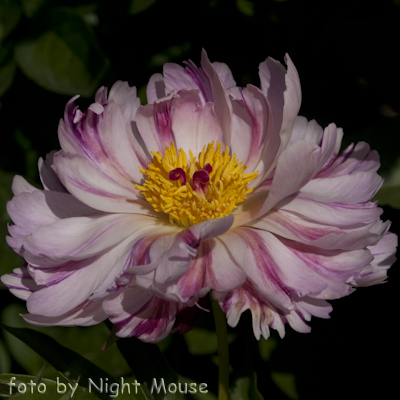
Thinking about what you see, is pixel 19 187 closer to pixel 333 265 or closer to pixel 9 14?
pixel 9 14

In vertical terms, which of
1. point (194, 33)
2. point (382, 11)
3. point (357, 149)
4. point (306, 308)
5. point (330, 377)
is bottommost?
point (330, 377)

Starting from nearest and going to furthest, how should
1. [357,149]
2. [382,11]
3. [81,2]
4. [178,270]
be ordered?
1. [178,270]
2. [357,149]
3. [382,11]
4. [81,2]

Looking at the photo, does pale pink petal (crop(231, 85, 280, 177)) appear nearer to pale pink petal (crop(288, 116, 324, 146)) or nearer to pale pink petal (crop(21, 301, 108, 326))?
pale pink petal (crop(288, 116, 324, 146))

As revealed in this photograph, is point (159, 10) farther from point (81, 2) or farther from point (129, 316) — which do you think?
point (129, 316)

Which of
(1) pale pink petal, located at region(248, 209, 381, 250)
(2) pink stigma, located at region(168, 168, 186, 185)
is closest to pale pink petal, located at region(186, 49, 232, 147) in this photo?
(2) pink stigma, located at region(168, 168, 186, 185)

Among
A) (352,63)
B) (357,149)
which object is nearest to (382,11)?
(352,63)

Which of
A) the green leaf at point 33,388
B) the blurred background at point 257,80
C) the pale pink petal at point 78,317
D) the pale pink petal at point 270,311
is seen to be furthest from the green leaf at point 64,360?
the pale pink petal at point 270,311
